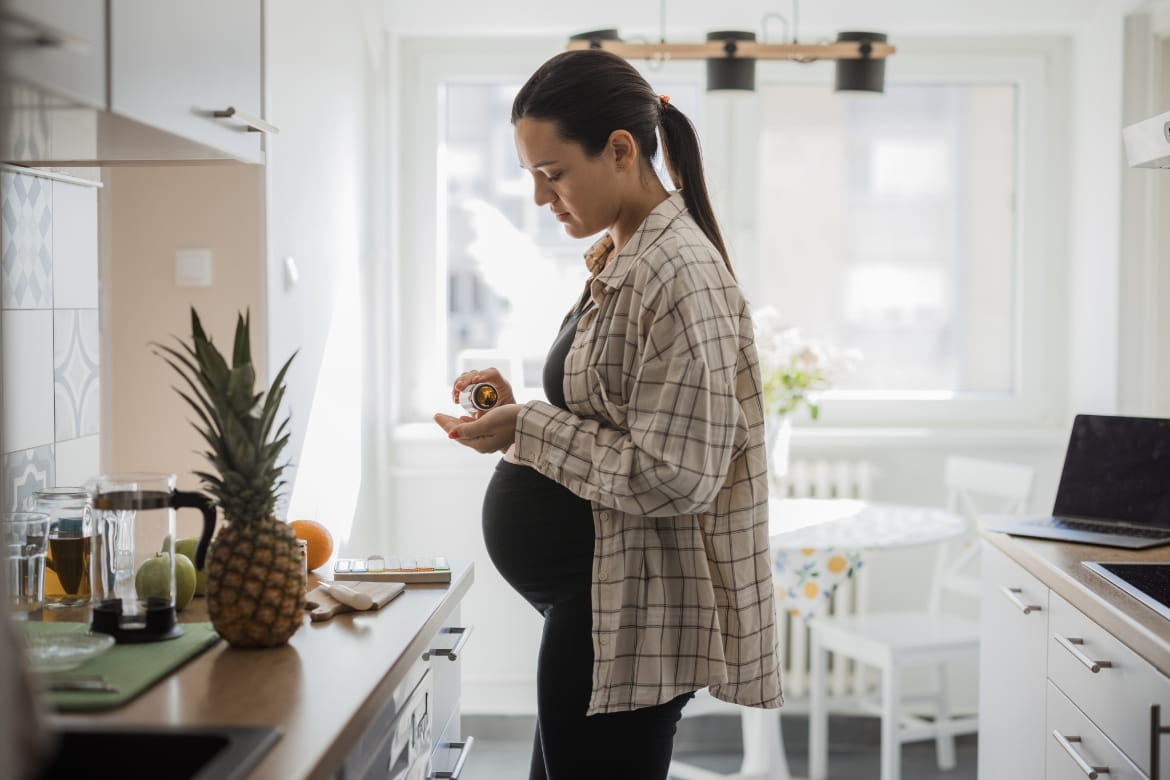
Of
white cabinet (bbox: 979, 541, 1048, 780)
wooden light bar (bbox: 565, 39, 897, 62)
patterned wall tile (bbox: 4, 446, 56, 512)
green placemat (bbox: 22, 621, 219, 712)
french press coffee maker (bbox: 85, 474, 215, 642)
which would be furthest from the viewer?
wooden light bar (bbox: 565, 39, 897, 62)

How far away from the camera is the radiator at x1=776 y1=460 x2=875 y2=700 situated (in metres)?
3.33

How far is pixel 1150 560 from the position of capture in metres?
1.93

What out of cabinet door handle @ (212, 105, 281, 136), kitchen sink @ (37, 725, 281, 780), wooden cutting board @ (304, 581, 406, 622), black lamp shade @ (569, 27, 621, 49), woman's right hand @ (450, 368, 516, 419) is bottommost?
Result: kitchen sink @ (37, 725, 281, 780)

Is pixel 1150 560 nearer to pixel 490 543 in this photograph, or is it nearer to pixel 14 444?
pixel 490 543

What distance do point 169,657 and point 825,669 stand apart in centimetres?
213

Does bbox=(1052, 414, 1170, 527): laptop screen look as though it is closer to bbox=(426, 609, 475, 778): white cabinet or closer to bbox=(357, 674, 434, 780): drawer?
bbox=(426, 609, 475, 778): white cabinet

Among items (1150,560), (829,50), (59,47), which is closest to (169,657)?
(59,47)

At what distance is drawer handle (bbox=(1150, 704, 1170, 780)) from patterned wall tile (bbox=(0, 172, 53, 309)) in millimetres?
1586

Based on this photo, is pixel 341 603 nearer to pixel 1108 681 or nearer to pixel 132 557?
pixel 132 557

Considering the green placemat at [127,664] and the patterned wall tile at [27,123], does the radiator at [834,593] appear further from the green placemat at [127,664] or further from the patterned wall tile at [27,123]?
the patterned wall tile at [27,123]

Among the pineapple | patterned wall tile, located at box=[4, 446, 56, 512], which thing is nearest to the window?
patterned wall tile, located at box=[4, 446, 56, 512]

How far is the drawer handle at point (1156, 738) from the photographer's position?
1441 millimetres

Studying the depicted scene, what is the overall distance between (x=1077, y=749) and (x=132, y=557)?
1371 millimetres

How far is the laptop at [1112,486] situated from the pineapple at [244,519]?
4.55ft
